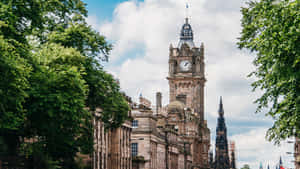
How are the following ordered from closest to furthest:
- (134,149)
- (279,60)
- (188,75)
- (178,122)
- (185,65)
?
1. (279,60)
2. (134,149)
3. (178,122)
4. (188,75)
5. (185,65)

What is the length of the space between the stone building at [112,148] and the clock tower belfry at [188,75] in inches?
3445

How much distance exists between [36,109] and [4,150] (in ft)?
9.68

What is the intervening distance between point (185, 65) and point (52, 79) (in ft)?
438

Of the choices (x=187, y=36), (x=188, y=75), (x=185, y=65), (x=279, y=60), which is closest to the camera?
(x=279, y=60)

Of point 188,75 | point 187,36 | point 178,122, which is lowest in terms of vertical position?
point 178,122

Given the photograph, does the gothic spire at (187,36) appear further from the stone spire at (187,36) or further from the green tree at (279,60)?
the green tree at (279,60)

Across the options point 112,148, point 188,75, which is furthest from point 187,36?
point 112,148

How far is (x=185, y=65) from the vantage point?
168 metres

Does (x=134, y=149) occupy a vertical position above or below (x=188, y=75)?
below

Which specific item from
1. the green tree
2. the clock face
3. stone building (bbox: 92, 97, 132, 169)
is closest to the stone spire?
the clock face

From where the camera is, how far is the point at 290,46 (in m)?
29.2

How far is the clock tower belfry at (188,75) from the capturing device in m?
162

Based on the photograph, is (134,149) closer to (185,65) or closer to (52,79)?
(52,79)

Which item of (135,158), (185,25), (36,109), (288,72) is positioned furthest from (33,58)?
(185,25)
